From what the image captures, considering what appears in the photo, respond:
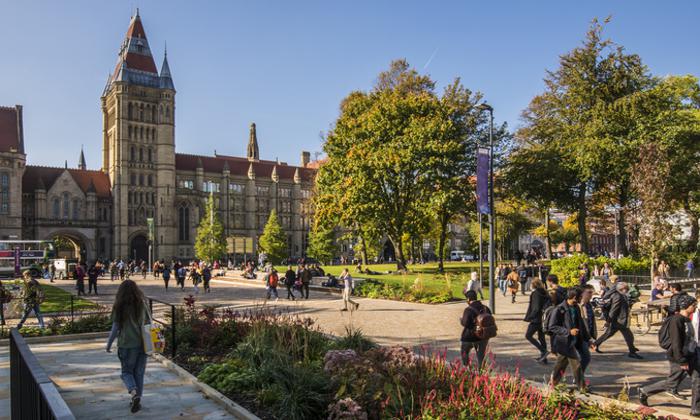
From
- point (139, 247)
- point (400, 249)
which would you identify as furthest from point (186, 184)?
point (400, 249)

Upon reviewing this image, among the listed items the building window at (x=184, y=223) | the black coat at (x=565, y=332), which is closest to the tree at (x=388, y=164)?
the black coat at (x=565, y=332)

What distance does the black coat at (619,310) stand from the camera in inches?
493

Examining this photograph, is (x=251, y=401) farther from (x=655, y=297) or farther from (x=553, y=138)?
(x=553, y=138)

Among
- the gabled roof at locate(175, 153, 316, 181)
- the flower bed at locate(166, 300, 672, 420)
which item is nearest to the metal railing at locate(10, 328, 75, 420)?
the flower bed at locate(166, 300, 672, 420)

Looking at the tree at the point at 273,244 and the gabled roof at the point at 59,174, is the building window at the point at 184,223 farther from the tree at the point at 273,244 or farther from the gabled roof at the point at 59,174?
the tree at the point at 273,244

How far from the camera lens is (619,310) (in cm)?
1258

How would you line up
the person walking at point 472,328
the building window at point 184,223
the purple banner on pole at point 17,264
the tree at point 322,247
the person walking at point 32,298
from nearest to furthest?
the person walking at point 472,328, the person walking at point 32,298, the purple banner on pole at point 17,264, the tree at point 322,247, the building window at point 184,223

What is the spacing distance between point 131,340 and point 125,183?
82281 mm

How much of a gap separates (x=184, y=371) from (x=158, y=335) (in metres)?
1.36

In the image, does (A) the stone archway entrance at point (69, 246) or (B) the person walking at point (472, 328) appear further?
(A) the stone archway entrance at point (69, 246)

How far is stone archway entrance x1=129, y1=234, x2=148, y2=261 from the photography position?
83.1m

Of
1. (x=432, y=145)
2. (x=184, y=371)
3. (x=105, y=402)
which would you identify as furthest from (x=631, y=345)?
(x=432, y=145)

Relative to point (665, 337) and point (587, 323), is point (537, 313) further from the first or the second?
point (665, 337)

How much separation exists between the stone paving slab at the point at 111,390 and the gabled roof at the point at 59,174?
78.1 meters
